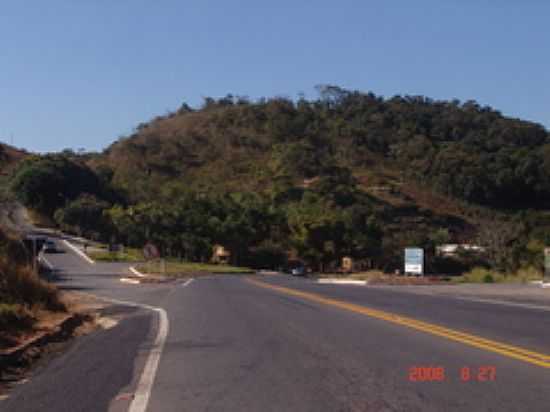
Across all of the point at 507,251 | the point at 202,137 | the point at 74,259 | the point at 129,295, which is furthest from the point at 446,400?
the point at 202,137

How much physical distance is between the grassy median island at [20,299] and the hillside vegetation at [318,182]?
3661cm

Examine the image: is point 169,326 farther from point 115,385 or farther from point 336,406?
point 336,406

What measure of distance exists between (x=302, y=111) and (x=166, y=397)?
151696mm

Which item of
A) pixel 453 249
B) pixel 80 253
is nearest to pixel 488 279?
pixel 453 249

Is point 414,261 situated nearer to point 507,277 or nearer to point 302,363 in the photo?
point 507,277

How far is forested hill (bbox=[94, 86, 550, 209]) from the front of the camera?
115125 millimetres

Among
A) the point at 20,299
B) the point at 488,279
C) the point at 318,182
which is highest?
the point at 318,182

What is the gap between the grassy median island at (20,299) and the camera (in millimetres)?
16561

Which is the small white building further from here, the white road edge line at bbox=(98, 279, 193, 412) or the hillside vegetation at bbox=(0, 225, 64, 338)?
the white road edge line at bbox=(98, 279, 193, 412)

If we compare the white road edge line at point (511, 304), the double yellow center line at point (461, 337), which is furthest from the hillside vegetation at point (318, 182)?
the double yellow center line at point (461, 337)

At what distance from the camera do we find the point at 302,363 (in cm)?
1188

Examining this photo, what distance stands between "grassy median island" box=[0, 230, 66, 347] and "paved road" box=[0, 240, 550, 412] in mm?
1571

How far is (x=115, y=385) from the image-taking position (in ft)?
34.3

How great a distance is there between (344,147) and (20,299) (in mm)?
126616
